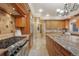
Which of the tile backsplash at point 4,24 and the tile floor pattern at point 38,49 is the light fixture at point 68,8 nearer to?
the tile floor pattern at point 38,49

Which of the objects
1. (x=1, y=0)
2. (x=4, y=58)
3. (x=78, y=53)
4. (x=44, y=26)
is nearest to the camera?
(x=78, y=53)

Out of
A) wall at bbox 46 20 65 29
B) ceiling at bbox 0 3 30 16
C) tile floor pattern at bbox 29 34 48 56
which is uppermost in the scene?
ceiling at bbox 0 3 30 16

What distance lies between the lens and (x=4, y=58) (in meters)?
1.41

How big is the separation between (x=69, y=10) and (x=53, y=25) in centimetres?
76

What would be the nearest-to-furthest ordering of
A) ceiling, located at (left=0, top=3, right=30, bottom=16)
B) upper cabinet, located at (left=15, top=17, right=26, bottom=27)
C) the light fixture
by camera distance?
ceiling, located at (left=0, top=3, right=30, bottom=16)
the light fixture
upper cabinet, located at (left=15, top=17, right=26, bottom=27)

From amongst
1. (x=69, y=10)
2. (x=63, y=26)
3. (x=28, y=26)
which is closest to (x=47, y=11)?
(x=63, y=26)

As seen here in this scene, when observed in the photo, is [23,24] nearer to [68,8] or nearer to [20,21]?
[20,21]

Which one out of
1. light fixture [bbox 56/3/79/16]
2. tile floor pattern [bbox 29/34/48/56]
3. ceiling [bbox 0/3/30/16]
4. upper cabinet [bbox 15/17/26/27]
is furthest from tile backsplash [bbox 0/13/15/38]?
Result: light fixture [bbox 56/3/79/16]

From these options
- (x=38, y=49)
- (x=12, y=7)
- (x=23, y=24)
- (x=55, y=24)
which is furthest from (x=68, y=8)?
(x=23, y=24)

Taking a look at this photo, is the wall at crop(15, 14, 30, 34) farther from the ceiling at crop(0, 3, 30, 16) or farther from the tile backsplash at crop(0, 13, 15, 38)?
the ceiling at crop(0, 3, 30, 16)

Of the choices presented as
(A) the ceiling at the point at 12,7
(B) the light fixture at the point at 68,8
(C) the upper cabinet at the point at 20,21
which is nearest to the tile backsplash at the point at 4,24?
(A) the ceiling at the point at 12,7

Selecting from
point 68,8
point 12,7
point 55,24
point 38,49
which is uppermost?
point 68,8

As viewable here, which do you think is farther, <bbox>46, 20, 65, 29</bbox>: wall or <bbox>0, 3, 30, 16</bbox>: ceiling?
<bbox>46, 20, 65, 29</bbox>: wall

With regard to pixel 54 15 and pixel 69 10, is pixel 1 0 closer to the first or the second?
pixel 54 15
